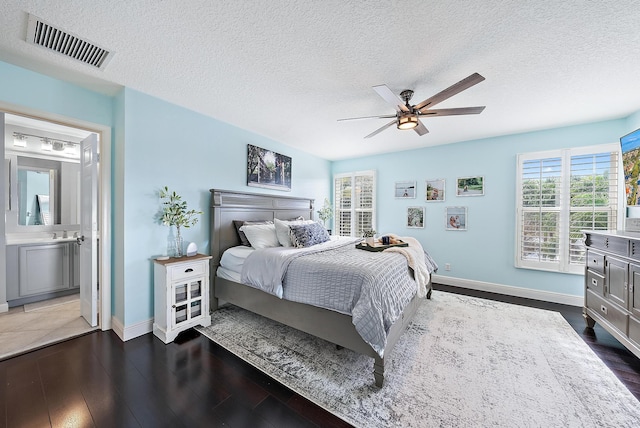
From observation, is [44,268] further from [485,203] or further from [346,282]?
[485,203]

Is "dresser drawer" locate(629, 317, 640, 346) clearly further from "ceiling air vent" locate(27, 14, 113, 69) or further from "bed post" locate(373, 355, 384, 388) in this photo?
"ceiling air vent" locate(27, 14, 113, 69)

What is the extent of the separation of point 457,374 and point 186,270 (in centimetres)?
280

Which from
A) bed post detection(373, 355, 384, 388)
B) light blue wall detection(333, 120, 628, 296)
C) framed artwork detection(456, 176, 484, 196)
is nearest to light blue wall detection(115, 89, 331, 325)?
bed post detection(373, 355, 384, 388)

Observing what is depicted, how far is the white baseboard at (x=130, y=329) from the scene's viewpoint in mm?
2451

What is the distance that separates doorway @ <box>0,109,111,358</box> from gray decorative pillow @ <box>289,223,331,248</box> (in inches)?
82.8

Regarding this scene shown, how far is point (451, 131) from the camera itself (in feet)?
12.2

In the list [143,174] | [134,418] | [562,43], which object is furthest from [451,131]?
[134,418]

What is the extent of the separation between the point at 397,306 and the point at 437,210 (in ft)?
10.1

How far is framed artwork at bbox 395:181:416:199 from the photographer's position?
15.6 ft

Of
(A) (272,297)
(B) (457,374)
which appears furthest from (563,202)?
(A) (272,297)

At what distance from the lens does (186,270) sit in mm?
2598

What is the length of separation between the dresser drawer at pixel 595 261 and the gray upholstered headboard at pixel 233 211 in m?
4.14

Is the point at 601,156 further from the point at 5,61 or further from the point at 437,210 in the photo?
the point at 5,61

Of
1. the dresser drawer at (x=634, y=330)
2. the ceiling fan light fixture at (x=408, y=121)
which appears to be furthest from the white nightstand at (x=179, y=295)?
the dresser drawer at (x=634, y=330)
